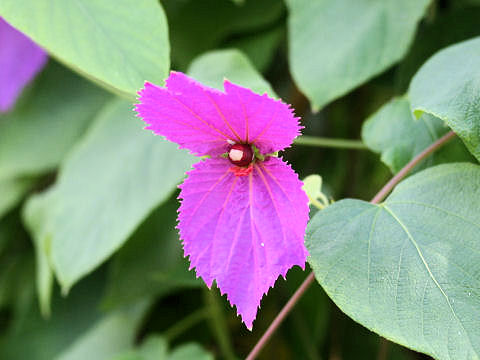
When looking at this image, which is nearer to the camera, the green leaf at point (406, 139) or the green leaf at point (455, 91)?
the green leaf at point (455, 91)

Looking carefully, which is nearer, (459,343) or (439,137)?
(459,343)

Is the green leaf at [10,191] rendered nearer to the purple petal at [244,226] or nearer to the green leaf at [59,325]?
the green leaf at [59,325]

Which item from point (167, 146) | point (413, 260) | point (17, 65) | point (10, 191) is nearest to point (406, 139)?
point (413, 260)

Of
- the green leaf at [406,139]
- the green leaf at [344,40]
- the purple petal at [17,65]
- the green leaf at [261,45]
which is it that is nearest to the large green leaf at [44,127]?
the purple petal at [17,65]

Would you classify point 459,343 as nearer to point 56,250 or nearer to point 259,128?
point 259,128

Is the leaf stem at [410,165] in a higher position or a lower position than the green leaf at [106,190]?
higher

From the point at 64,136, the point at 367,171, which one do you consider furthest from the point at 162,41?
the point at 367,171
